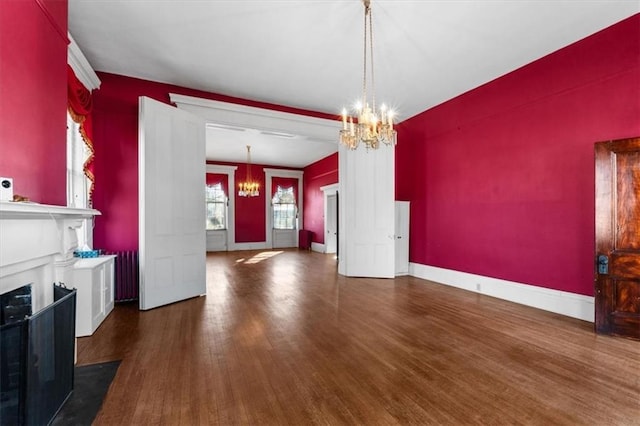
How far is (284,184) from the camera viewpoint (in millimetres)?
11961

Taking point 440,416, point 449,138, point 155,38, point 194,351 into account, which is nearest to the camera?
point 440,416

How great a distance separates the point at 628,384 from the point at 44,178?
A: 191 inches

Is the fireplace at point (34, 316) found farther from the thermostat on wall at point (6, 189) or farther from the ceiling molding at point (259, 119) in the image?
the ceiling molding at point (259, 119)

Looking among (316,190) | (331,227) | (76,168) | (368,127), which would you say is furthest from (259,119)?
(316,190)

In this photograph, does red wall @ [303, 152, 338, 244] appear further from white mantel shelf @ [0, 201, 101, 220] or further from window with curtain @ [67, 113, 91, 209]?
white mantel shelf @ [0, 201, 101, 220]

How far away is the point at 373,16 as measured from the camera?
10.4 ft

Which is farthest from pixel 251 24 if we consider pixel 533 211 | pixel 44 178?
pixel 533 211

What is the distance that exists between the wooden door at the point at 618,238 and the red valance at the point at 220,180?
33.2 feet

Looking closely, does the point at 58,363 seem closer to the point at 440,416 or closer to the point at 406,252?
the point at 440,416

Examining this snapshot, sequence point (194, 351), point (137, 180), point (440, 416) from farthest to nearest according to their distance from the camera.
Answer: point (137, 180) < point (194, 351) < point (440, 416)

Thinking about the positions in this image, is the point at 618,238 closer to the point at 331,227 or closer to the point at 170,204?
the point at 170,204

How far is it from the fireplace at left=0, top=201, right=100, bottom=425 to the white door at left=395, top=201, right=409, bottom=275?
5.30 meters

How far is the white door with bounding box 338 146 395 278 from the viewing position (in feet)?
19.6

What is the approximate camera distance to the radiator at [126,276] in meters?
4.29
